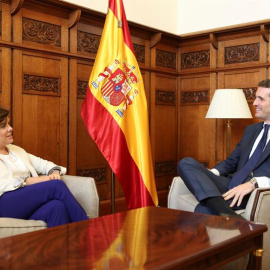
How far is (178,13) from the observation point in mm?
5020

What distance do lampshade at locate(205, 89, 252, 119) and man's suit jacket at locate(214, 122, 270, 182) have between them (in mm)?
754

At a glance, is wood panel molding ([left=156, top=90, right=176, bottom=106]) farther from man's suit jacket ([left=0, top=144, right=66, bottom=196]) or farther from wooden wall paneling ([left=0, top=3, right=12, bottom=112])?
man's suit jacket ([left=0, top=144, right=66, bottom=196])

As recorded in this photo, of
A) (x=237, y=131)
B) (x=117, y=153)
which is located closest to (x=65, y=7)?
(x=117, y=153)

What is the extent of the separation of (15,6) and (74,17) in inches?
23.2

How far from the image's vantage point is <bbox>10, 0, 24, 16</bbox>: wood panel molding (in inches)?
133

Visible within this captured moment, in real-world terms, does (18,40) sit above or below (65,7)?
below

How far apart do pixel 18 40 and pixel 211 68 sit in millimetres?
2173

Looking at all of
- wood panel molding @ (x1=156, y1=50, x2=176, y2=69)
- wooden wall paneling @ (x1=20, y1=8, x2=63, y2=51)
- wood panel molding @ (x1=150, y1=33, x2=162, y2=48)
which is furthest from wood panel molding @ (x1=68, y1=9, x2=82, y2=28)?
wood panel molding @ (x1=156, y1=50, x2=176, y2=69)

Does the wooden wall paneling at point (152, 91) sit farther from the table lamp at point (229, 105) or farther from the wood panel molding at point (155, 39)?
the table lamp at point (229, 105)

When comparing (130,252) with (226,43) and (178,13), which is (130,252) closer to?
(226,43)

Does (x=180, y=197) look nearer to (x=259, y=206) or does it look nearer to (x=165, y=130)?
(x=259, y=206)

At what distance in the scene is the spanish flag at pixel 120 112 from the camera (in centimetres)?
334

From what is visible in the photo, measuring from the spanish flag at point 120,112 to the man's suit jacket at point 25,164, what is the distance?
502 millimetres

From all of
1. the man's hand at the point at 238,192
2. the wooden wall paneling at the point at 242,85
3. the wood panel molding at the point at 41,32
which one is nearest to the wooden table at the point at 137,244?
the man's hand at the point at 238,192
